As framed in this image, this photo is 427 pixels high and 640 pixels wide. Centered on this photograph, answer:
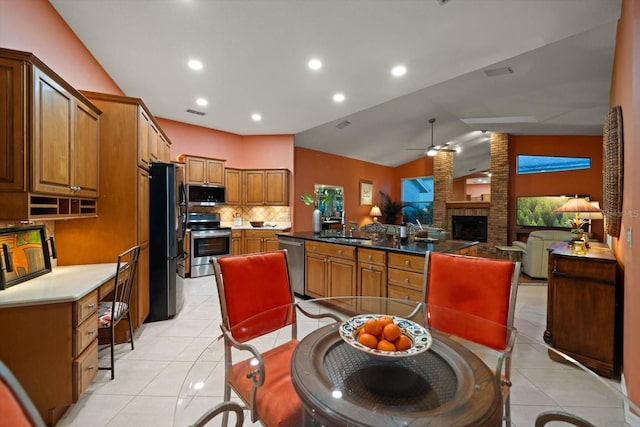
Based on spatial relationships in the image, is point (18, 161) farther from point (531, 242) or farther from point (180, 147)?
point (531, 242)

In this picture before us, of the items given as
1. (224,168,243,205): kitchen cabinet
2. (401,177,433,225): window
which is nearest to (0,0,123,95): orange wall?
(224,168,243,205): kitchen cabinet

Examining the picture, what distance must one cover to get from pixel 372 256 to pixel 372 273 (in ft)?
0.61

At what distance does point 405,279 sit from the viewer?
270 cm

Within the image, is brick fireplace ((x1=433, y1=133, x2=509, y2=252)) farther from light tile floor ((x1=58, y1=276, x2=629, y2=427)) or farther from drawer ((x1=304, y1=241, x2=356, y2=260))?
drawer ((x1=304, y1=241, x2=356, y2=260))

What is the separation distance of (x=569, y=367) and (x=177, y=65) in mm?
4898

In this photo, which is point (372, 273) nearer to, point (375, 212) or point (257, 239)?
Result: point (257, 239)

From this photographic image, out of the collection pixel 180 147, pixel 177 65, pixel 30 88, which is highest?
pixel 177 65

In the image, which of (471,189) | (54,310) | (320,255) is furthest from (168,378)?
(471,189)

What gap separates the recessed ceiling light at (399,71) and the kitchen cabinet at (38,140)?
3.26 meters

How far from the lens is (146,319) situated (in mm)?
3102

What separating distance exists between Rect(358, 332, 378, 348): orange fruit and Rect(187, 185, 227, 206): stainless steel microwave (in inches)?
187

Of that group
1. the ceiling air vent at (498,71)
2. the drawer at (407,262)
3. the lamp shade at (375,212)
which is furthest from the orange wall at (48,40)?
the lamp shade at (375,212)

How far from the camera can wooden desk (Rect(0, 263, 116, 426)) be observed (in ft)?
5.18

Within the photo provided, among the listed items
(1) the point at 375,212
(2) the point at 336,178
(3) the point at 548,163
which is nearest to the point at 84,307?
(2) the point at 336,178
